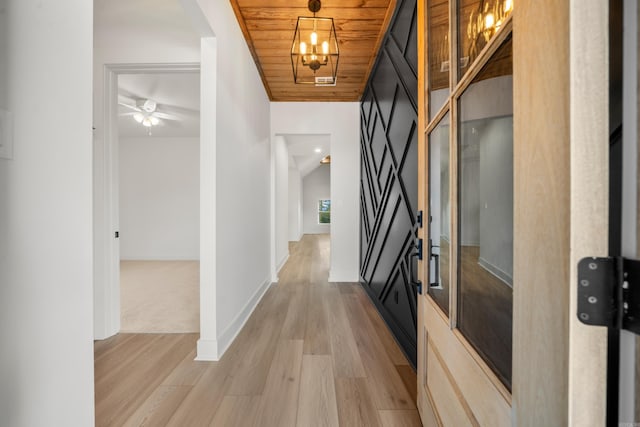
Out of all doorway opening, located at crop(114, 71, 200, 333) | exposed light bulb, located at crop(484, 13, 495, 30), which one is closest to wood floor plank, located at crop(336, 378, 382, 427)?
exposed light bulb, located at crop(484, 13, 495, 30)

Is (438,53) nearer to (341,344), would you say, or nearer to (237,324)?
(341,344)

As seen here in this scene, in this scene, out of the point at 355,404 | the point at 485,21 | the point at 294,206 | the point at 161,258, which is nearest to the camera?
the point at 485,21

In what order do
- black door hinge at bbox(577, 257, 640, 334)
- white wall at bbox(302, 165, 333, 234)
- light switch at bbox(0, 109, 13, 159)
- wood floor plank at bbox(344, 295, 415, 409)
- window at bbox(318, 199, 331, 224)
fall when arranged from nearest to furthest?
black door hinge at bbox(577, 257, 640, 334)
light switch at bbox(0, 109, 13, 159)
wood floor plank at bbox(344, 295, 415, 409)
white wall at bbox(302, 165, 333, 234)
window at bbox(318, 199, 331, 224)

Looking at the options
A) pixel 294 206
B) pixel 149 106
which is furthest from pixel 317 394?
pixel 294 206

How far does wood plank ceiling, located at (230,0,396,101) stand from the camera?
2.61m

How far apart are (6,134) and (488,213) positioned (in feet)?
4.39

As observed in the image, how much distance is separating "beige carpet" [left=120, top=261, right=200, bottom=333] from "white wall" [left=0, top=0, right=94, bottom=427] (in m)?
1.96

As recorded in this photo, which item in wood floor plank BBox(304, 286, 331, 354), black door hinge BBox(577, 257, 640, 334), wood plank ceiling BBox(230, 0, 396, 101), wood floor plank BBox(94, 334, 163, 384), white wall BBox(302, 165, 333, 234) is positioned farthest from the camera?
white wall BBox(302, 165, 333, 234)

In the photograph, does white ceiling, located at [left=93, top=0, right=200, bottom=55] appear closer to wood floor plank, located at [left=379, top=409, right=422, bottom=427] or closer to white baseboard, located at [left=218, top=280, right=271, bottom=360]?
white baseboard, located at [left=218, top=280, right=271, bottom=360]

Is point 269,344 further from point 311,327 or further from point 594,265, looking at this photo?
point 594,265

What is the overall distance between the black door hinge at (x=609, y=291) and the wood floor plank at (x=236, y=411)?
1.62 metres

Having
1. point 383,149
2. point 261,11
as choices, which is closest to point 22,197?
point 261,11

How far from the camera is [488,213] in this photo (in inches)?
35.8

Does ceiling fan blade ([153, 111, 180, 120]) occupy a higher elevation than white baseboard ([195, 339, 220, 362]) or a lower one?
higher
